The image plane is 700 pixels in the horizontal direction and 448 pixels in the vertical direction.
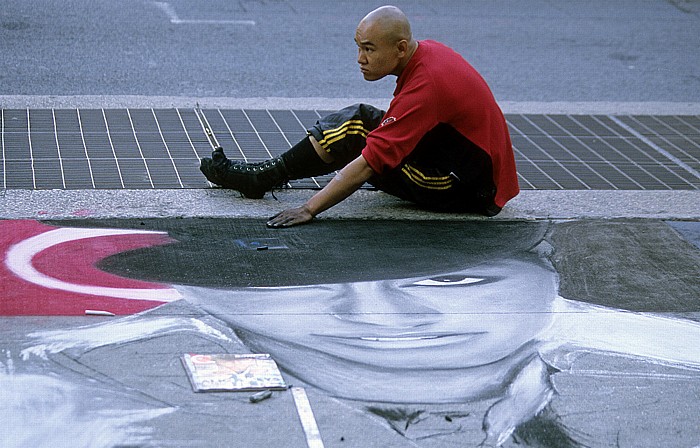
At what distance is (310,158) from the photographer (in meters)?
4.98

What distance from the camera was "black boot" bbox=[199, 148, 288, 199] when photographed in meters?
5.00

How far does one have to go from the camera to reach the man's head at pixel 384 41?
15.1 ft

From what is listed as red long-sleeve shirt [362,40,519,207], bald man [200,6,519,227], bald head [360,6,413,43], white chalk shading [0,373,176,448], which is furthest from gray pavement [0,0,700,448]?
bald head [360,6,413,43]

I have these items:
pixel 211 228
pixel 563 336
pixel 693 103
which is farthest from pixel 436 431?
pixel 693 103

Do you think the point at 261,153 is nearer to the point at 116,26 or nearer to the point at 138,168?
the point at 138,168

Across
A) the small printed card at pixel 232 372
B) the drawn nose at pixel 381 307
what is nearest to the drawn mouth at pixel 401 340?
the drawn nose at pixel 381 307

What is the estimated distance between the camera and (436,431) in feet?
10.3

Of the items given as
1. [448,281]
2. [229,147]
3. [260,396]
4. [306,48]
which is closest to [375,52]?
[448,281]

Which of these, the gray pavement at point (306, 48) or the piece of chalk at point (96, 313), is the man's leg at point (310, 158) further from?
the gray pavement at point (306, 48)

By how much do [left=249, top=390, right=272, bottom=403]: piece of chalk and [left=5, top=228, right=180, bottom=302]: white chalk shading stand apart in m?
0.76

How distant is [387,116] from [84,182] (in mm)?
1523

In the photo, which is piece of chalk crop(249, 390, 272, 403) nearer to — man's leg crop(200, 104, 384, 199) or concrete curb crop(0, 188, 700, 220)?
concrete curb crop(0, 188, 700, 220)

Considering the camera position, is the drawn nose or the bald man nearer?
the drawn nose

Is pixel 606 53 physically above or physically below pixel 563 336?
below
